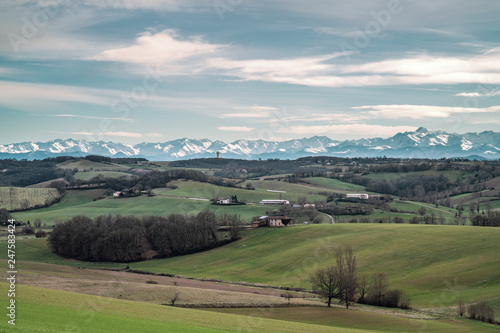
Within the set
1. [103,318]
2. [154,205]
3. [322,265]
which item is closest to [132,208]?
[154,205]

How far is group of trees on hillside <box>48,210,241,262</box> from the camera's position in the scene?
10862 centimetres

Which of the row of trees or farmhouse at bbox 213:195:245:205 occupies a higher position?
farmhouse at bbox 213:195:245:205

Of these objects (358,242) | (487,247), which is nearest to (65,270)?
(358,242)

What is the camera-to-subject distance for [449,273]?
216ft

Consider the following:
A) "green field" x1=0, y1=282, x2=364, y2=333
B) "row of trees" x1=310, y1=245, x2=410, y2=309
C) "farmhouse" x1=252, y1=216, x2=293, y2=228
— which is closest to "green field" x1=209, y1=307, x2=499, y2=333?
"row of trees" x1=310, y1=245, x2=410, y2=309

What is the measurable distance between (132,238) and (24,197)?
9287 centimetres

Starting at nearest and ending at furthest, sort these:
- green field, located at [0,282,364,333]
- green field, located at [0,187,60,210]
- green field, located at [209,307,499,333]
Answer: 1. green field, located at [0,282,364,333]
2. green field, located at [209,307,499,333]
3. green field, located at [0,187,60,210]

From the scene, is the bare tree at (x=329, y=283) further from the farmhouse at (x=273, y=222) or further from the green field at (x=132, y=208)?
the green field at (x=132, y=208)

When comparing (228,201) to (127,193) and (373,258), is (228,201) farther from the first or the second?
(373,258)

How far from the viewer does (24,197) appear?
588 ft


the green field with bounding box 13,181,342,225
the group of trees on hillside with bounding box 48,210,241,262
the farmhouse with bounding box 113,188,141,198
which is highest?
the farmhouse with bounding box 113,188,141,198

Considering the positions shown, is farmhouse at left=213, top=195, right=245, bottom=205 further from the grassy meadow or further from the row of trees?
the row of trees

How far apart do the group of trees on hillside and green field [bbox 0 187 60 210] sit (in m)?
65.1

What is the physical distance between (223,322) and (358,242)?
59648 mm
